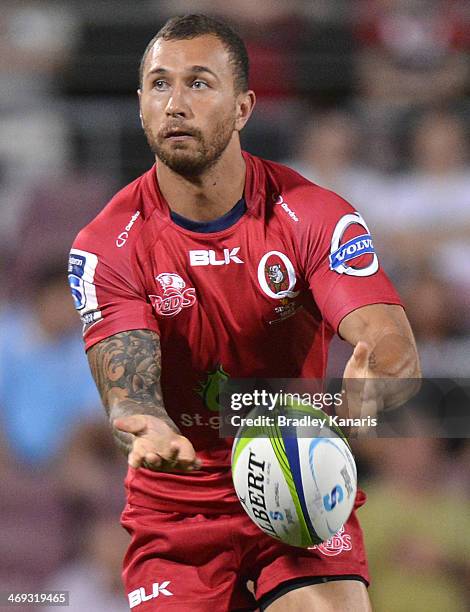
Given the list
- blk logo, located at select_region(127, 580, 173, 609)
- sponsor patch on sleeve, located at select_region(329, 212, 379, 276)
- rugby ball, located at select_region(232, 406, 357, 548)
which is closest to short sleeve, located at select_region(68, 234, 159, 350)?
rugby ball, located at select_region(232, 406, 357, 548)

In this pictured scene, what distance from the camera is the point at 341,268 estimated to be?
3832mm

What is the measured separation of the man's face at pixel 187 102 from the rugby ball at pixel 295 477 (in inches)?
36.9

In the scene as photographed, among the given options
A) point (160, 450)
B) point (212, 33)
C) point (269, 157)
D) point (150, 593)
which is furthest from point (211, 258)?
point (269, 157)

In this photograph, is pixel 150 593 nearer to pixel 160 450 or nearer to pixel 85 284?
pixel 160 450

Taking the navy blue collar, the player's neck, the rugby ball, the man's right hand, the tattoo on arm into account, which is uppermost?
the player's neck

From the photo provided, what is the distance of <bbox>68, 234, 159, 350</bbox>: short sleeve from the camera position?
381cm

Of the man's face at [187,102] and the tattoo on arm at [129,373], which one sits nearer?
the tattoo on arm at [129,373]

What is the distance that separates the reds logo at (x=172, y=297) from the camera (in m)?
3.88

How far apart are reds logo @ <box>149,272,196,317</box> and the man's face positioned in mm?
373

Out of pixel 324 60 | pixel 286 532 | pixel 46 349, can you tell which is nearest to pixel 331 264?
pixel 286 532

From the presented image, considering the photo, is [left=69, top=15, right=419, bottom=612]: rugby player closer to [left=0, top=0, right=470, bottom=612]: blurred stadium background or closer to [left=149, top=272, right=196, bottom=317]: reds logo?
[left=149, top=272, right=196, bottom=317]: reds logo

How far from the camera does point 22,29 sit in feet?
25.9

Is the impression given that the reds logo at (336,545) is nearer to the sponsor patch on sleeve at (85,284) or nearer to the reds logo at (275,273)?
the reds logo at (275,273)

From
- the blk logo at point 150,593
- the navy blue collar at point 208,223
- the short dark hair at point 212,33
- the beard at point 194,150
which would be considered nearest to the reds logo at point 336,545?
the blk logo at point 150,593
